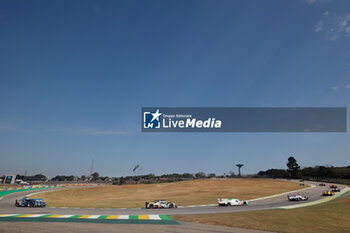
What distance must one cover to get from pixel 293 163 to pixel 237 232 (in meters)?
139

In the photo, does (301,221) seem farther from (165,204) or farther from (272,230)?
(165,204)

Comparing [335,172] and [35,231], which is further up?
[335,172]

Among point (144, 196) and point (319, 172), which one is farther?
point (319, 172)

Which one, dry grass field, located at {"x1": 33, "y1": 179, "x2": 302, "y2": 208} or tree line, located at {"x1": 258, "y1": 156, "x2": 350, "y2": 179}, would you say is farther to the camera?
tree line, located at {"x1": 258, "y1": 156, "x2": 350, "y2": 179}

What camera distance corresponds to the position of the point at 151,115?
47.4 meters


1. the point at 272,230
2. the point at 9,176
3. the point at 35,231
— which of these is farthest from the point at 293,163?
the point at 9,176

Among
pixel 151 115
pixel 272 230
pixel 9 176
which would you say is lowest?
pixel 272 230

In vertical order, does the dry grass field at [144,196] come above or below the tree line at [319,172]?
below

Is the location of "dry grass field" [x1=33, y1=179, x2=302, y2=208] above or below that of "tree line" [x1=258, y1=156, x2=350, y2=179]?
below

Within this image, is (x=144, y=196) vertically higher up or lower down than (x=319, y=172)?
lower down

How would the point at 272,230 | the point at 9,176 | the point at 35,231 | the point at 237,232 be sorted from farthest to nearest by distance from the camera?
the point at 9,176 < the point at 272,230 < the point at 237,232 < the point at 35,231

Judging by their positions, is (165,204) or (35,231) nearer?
(35,231)

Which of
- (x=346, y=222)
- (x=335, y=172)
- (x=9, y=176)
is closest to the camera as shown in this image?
(x=346, y=222)

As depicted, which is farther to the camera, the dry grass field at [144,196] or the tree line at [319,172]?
the tree line at [319,172]
